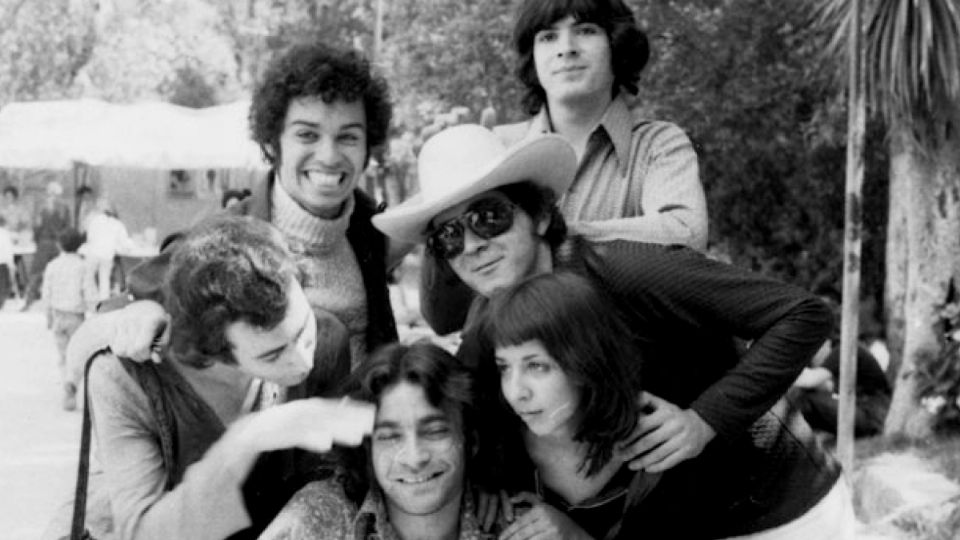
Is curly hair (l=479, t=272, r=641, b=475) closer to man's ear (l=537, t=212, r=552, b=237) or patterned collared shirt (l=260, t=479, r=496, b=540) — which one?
man's ear (l=537, t=212, r=552, b=237)

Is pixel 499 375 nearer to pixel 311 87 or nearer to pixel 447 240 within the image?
pixel 447 240

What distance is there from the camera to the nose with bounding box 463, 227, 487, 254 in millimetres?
2906

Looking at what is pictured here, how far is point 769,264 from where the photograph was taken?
493 inches

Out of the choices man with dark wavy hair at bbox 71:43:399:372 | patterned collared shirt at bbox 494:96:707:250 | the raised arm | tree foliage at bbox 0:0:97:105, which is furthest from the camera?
tree foliage at bbox 0:0:97:105

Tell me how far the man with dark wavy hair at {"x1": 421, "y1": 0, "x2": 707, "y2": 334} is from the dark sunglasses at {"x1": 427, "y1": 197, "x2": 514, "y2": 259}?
11.0 inches

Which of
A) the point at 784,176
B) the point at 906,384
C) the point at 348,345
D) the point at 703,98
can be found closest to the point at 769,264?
the point at 784,176

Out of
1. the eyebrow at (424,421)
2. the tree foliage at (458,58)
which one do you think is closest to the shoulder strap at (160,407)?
the eyebrow at (424,421)

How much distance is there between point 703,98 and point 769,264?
90.1 inches

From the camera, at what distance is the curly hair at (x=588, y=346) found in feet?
8.83


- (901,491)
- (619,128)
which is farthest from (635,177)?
(901,491)

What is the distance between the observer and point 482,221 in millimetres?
2916

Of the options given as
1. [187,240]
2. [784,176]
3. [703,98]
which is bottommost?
[784,176]

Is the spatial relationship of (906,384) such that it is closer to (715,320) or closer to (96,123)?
(715,320)

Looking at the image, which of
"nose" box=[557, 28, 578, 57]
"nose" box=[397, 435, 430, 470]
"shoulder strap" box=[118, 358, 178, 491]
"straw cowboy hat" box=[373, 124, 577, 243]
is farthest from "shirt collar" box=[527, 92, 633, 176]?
"shoulder strap" box=[118, 358, 178, 491]
